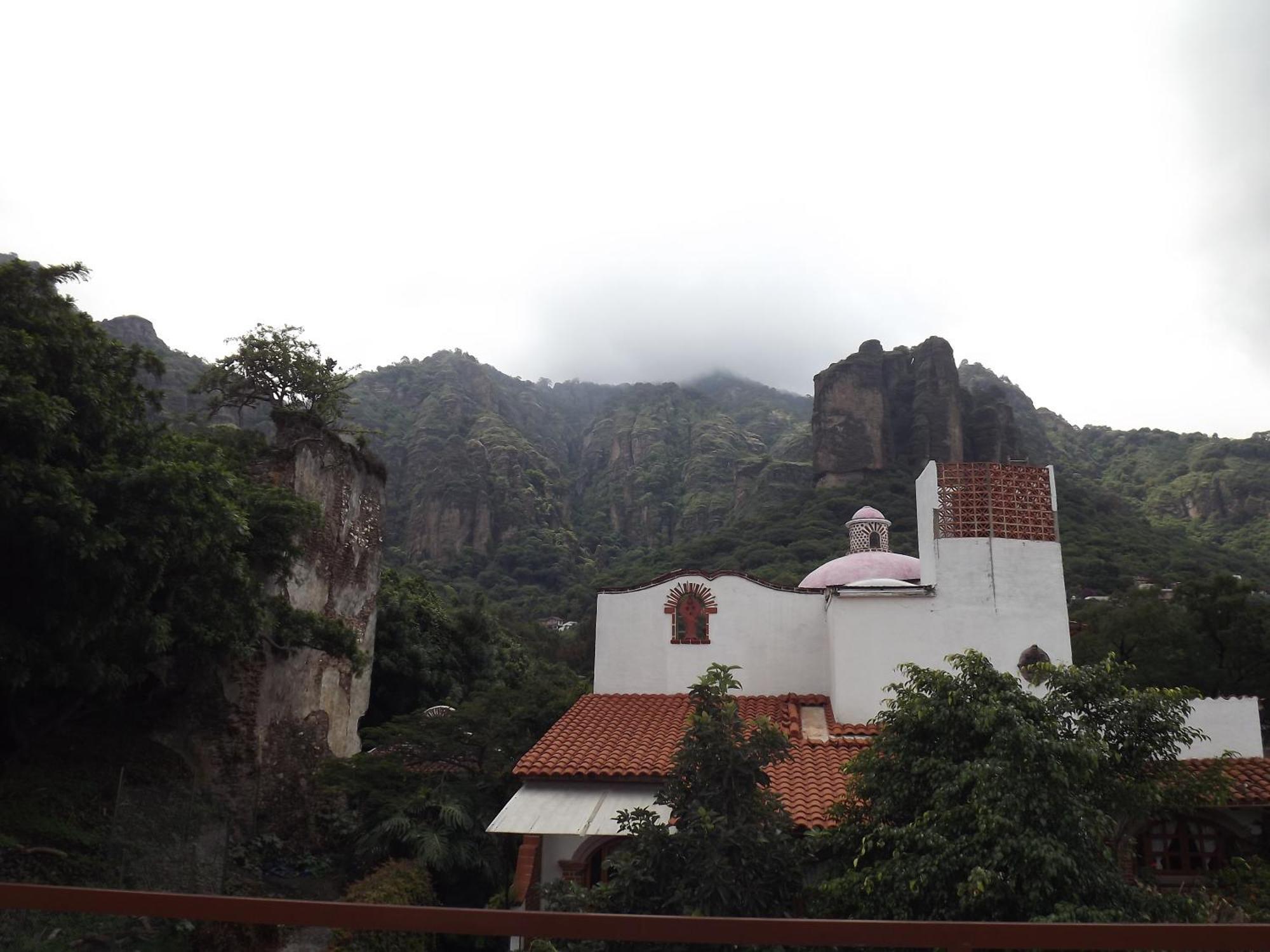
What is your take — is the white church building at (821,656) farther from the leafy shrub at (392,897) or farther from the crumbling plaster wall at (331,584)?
the crumbling plaster wall at (331,584)

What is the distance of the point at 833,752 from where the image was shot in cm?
1119

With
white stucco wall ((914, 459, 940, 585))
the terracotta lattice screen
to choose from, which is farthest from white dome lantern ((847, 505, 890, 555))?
the terracotta lattice screen

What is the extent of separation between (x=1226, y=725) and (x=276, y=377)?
16454 millimetres

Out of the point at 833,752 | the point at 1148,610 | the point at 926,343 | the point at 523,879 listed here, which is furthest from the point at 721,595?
the point at 926,343

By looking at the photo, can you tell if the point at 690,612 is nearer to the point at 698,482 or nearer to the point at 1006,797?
the point at 1006,797

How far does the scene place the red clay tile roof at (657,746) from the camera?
32.8 feet

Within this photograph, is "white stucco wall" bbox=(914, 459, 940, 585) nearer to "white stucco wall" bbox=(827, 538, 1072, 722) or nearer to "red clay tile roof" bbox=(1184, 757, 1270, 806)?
"white stucco wall" bbox=(827, 538, 1072, 722)

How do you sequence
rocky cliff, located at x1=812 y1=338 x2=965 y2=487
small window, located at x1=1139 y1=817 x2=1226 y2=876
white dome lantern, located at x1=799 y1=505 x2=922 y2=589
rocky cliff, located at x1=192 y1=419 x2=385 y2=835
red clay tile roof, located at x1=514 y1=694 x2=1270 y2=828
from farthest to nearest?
rocky cliff, located at x1=812 y1=338 x2=965 y2=487 → white dome lantern, located at x1=799 y1=505 x2=922 y2=589 → rocky cliff, located at x1=192 y1=419 x2=385 y2=835 → small window, located at x1=1139 y1=817 x2=1226 y2=876 → red clay tile roof, located at x1=514 y1=694 x2=1270 y2=828

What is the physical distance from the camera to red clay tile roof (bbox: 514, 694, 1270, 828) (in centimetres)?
959

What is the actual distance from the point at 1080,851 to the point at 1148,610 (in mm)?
18408

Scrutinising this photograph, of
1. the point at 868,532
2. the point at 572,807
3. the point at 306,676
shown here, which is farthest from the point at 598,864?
the point at 868,532

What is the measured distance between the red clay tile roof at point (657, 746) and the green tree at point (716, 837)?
1.87 m

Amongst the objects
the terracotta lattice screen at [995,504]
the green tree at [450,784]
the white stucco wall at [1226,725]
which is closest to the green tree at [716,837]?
the green tree at [450,784]

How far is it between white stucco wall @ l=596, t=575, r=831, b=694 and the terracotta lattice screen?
2.73m
